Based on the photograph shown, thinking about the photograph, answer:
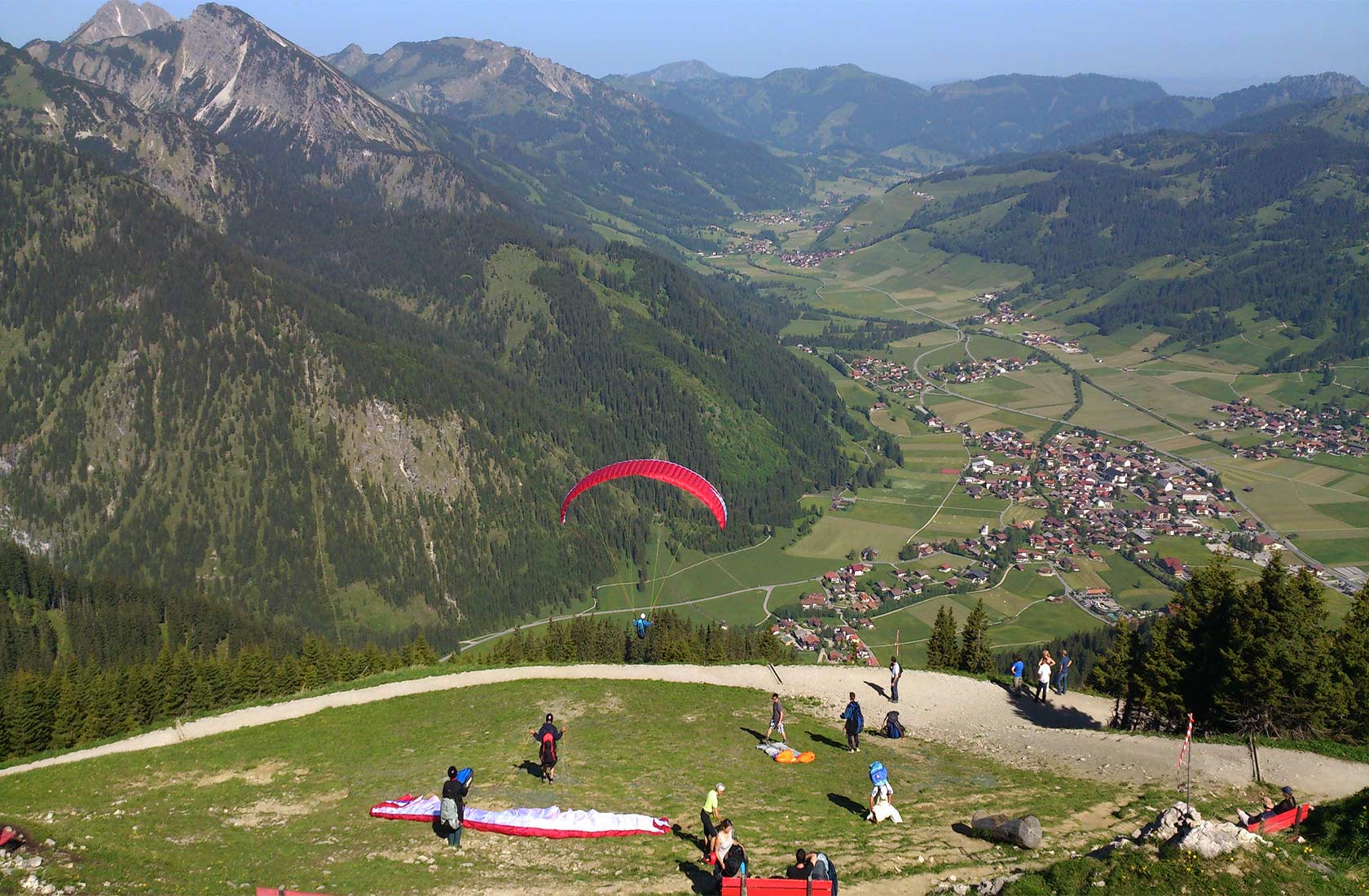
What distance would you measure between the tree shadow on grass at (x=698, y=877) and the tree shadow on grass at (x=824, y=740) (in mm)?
15994

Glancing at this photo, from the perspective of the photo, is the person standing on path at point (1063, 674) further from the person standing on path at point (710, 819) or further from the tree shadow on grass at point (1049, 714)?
the person standing on path at point (710, 819)

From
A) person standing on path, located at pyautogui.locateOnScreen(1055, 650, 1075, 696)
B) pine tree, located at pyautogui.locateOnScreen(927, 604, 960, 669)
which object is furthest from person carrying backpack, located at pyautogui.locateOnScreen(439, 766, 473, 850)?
pine tree, located at pyautogui.locateOnScreen(927, 604, 960, 669)

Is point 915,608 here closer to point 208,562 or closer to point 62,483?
point 208,562

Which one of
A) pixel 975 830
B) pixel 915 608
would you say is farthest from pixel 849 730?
pixel 915 608

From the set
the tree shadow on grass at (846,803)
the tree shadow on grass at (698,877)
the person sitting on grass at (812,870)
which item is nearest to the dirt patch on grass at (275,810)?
the tree shadow on grass at (698,877)

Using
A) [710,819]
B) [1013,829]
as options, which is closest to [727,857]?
[710,819]

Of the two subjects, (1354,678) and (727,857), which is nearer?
(727,857)

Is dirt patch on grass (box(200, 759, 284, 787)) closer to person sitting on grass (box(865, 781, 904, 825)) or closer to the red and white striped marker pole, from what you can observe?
person sitting on grass (box(865, 781, 904, 825))

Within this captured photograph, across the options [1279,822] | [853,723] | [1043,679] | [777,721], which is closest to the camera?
[1279,822]

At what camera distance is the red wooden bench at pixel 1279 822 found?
30.7m

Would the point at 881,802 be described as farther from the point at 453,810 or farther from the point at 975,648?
the point at 975,648

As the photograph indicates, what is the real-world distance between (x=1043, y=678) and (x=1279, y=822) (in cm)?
1981

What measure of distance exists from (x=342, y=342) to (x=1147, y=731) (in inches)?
7177

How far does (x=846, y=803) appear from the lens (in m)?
35.7
